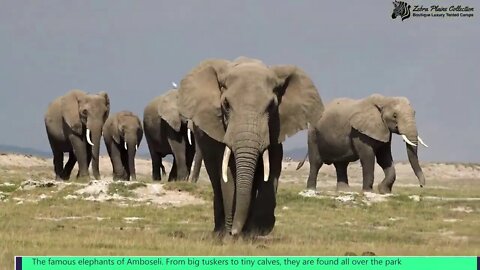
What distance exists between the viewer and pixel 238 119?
13383 millimetres

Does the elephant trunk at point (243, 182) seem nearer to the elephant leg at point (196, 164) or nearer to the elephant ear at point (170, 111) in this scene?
the elephant leg at point (196, 164)

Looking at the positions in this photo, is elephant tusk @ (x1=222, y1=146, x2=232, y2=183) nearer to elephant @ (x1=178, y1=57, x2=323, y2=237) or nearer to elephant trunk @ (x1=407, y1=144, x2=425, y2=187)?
elephant @ (x1=178, y1=57, x2=323, y2=237)

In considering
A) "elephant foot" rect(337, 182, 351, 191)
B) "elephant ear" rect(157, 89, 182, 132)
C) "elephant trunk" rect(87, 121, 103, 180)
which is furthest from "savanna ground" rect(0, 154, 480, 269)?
"elephant ear" rect(157, 89, 182, 132)

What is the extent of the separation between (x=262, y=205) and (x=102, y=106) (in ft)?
62.4

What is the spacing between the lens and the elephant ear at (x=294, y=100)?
Result: 14703mm

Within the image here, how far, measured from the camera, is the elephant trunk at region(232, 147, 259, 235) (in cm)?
1328

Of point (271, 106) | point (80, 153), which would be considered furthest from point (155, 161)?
point (271, 106)

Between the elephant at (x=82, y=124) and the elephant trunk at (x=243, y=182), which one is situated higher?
the elephant at (x=82, y=124)

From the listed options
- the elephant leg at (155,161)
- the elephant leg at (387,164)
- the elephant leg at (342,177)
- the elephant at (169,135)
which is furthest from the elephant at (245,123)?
the elephant leg at (155,161)

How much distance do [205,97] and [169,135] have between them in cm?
1966

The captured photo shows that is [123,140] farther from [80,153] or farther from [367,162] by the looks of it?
[367,162]

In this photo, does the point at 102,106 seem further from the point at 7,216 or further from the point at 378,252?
the point at 378,252

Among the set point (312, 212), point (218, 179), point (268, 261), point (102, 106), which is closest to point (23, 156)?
point (102, 106)

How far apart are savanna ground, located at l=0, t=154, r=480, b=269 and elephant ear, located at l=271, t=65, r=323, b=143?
1924mm
